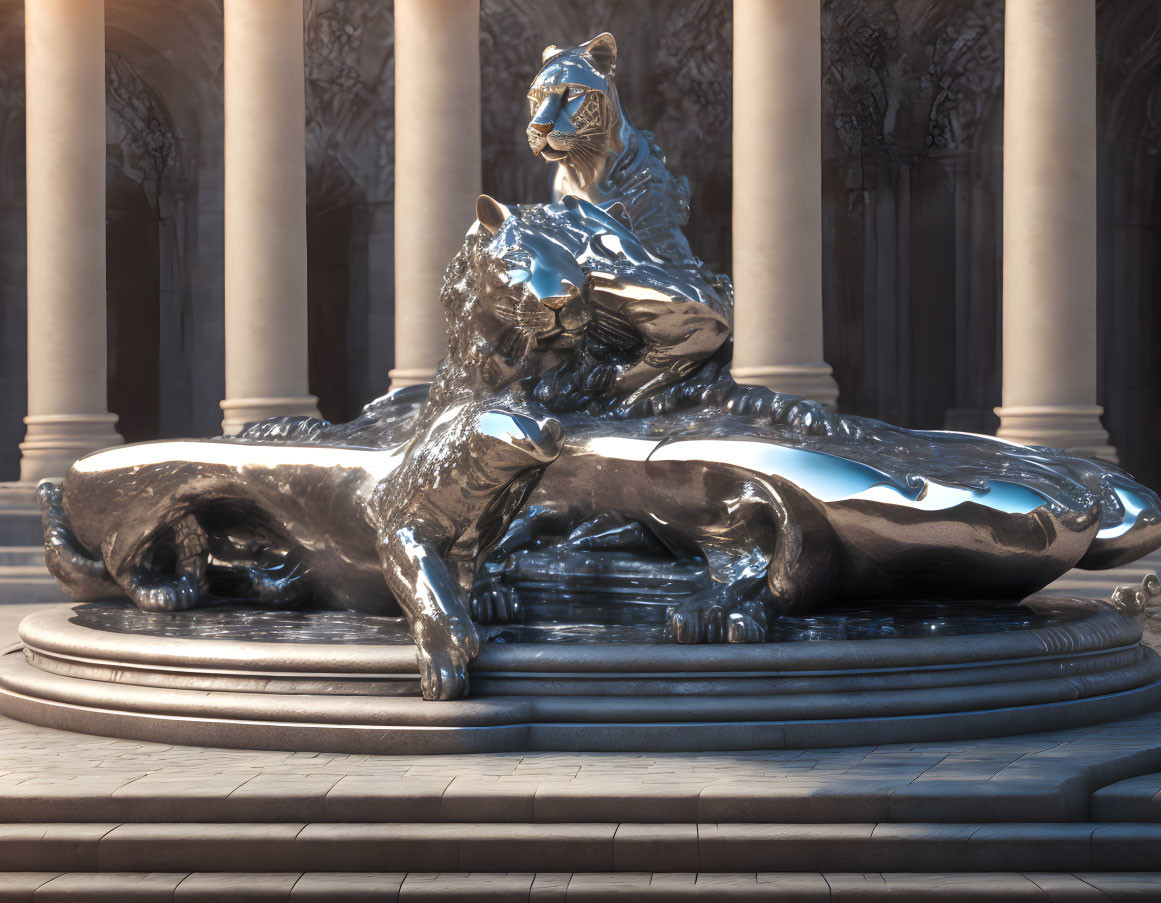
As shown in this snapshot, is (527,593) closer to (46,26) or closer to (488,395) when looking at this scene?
(488,395)

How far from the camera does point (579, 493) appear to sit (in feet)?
28.9

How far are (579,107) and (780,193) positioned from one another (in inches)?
413

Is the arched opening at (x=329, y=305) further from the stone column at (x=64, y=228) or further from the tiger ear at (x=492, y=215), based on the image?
the tiger ear at (x=492, y=215)

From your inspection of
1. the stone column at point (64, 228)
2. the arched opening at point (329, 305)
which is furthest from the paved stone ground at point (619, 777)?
the arched opening at point (329, 305)

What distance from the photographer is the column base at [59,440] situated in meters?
22.3

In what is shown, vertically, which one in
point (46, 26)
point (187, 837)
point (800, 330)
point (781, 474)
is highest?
point (46, 26)

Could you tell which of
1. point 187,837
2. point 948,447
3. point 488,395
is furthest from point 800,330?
point 187,837

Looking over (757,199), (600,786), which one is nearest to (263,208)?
(757,199)

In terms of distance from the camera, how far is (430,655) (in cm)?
707

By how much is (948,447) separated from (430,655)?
3654 mm

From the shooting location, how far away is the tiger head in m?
10.5

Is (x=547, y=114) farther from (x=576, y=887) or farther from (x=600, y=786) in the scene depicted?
(x=576, y=887)

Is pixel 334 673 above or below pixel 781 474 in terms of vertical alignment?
below

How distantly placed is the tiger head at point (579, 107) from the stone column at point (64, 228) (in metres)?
13.7
